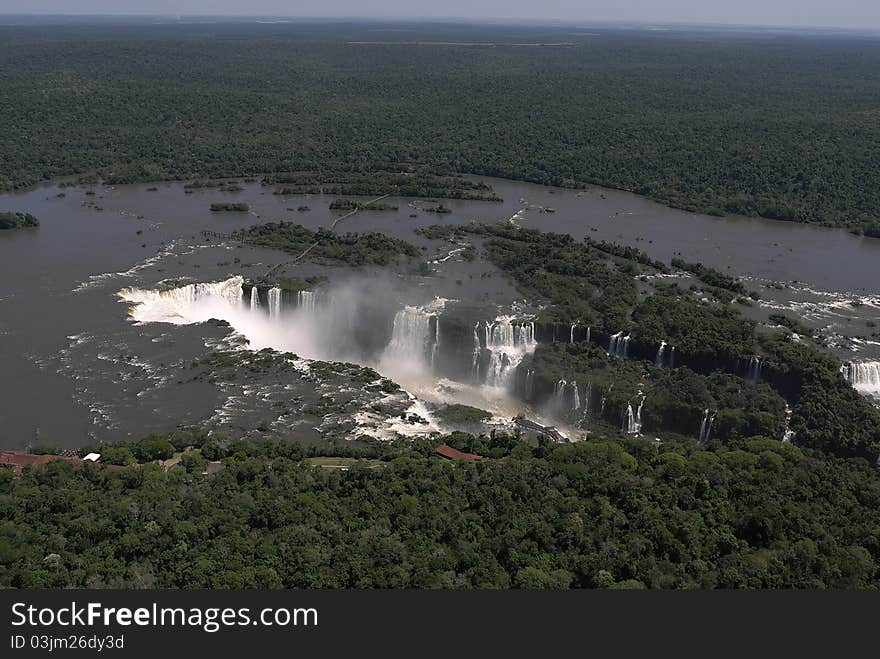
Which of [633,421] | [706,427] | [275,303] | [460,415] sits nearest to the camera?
[706,427]

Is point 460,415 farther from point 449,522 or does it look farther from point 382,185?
point 382,185

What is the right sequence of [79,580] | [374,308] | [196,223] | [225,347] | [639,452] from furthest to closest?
[196,223] < [374,308] < [225,347] < [639,452] < [79,580]

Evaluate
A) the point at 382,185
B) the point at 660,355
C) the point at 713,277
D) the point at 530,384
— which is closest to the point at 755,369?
the point at 660,355

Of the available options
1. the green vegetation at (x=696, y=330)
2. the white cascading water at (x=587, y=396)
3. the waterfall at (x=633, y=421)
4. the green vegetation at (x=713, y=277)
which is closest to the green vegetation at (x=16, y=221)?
the white cascading water at (x=587, y=396)

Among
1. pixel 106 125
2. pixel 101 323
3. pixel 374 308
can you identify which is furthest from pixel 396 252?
pixel 106 125

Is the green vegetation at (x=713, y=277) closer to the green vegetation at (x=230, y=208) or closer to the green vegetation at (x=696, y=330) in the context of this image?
the green vegetation at (x=696, y=330)

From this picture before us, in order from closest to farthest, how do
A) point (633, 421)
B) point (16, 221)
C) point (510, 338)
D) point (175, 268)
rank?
point (633, 421), point (510, 338), point (175, 268), point (16, 221)

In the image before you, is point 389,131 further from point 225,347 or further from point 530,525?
Result: point 530,525

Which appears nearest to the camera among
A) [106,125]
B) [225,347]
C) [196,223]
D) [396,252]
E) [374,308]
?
[225,347]
